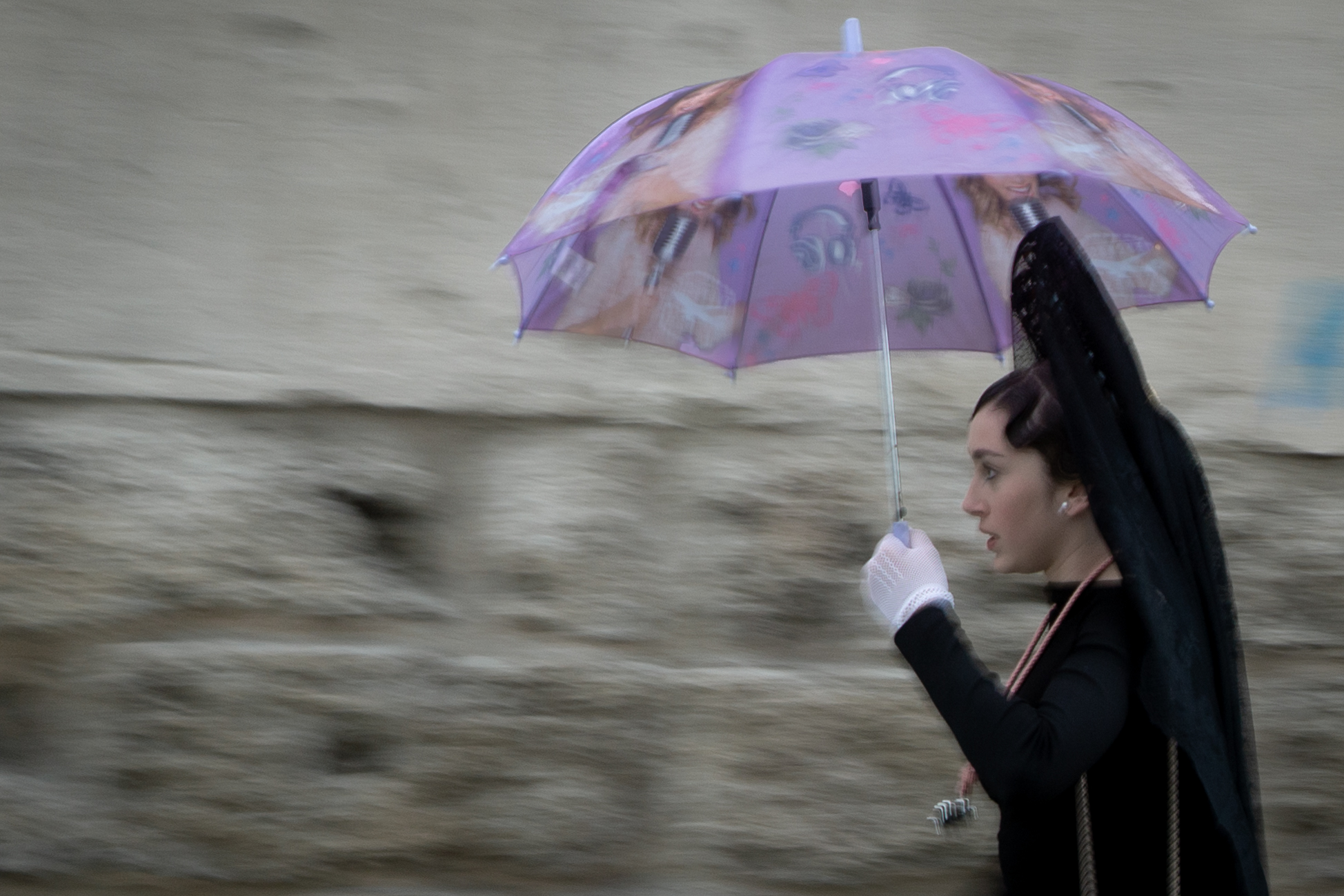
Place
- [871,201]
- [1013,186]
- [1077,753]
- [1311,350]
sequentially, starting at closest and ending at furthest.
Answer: [1077,753], [871,201], [1013,186], [1311,350]

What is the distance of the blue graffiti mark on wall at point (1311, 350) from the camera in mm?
2422

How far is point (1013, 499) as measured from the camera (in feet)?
4.72

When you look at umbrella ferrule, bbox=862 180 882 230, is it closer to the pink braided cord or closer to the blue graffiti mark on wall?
the pink braided cord

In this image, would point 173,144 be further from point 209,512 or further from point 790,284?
point 790,284

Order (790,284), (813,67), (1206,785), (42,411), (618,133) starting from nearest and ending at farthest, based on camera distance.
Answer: (1206,785), (813,67), (618,133), (790,284), (42,411)

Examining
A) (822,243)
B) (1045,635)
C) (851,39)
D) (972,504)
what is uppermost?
(851,39)

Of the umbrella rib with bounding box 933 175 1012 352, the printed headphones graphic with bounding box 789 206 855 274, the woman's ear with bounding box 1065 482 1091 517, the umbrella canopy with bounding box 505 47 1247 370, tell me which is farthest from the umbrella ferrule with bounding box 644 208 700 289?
the woman's ear with bounding box 1065 482 1091 517

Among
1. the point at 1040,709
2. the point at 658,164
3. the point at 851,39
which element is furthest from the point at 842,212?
the point at 1040,709

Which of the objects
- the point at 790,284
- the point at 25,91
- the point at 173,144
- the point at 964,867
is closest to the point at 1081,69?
the point at 790,284

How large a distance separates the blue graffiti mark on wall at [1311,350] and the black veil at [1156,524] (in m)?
1.23

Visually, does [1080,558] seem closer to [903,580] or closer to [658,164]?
[903,580]

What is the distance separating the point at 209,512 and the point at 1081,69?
6.18ft

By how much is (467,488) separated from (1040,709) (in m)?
1.29

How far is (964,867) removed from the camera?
228cm
